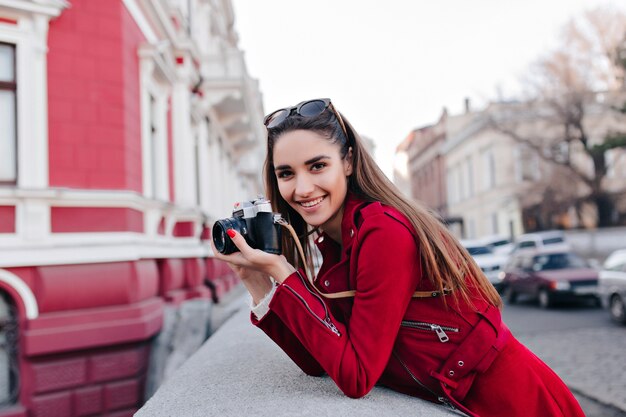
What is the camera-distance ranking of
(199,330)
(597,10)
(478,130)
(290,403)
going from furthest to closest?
(478,130) < (597,10) < (199,330) < (290,403)

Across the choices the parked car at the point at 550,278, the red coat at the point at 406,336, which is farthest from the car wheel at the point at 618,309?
the red coat at the point at 406,336

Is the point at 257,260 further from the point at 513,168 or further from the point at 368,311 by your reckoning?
the point at 513,168

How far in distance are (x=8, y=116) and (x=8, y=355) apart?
252 cm

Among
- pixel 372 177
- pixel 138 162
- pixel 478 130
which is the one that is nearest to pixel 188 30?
pixel 138 162

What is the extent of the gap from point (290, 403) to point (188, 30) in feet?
35.9

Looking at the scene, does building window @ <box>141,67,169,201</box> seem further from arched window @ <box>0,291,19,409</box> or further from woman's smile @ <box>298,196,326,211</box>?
woman's smile @ <box>298,196,326,211</box>

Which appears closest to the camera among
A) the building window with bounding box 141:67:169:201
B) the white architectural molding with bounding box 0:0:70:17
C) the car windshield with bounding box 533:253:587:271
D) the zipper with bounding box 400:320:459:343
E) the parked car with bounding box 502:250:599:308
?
the zipper with bounding box 400:320:459:343

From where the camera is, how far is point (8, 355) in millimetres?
5875

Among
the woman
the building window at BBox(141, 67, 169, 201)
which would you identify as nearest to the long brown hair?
the woman

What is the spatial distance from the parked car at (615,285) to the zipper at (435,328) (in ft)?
36.2

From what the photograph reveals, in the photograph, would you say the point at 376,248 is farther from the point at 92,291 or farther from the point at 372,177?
the point at 92,291

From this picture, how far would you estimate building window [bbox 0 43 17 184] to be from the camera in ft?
20.3

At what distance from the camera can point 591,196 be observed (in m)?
31.4

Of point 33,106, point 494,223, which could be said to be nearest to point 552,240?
point 494,223
